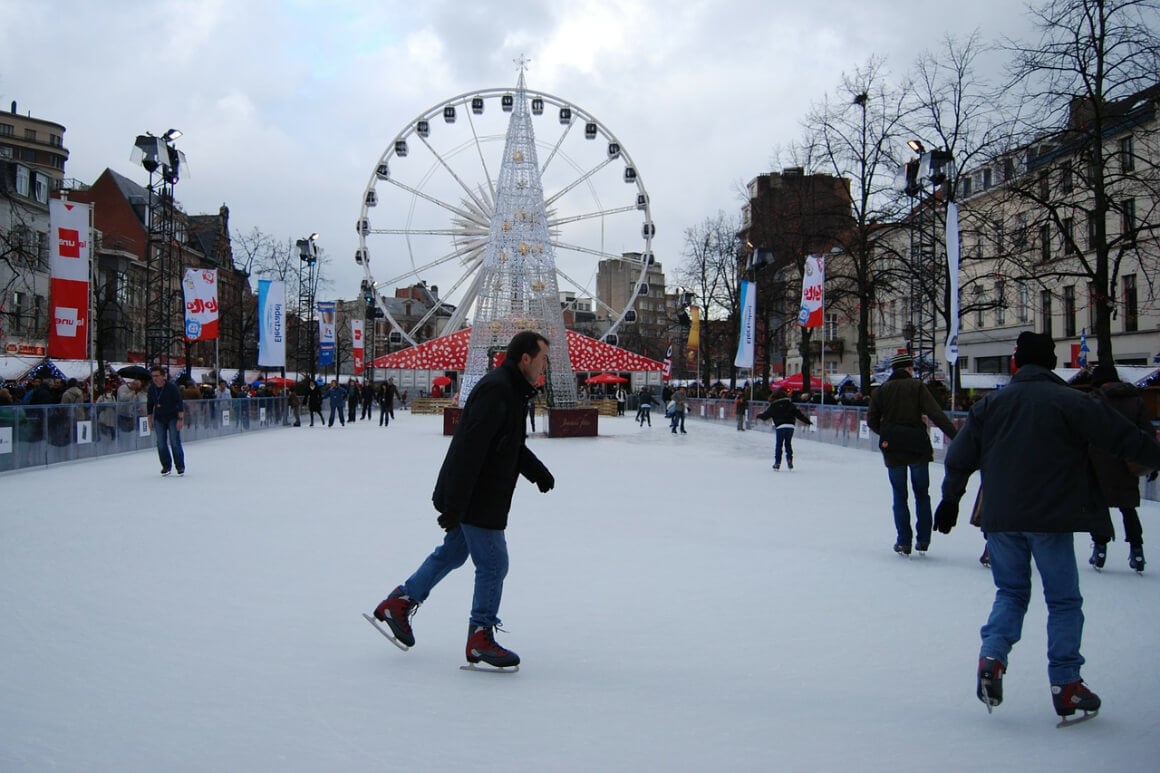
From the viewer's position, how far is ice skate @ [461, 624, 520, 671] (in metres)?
4.62

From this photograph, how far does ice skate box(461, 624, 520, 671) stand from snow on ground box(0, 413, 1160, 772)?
0.35ft

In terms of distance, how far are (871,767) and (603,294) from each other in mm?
120987

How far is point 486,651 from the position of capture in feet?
15.1

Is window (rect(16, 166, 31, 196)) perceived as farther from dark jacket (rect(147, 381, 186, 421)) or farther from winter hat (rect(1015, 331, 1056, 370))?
winter hat (rect(1015, 331, 1056, 370))

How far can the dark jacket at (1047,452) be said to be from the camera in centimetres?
394

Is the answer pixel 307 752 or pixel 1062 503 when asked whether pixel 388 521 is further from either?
pixel 1062 503

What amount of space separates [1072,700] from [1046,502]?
82 cm

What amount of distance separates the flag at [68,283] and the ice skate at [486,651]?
14.4 metres

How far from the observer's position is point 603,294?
4872 inches

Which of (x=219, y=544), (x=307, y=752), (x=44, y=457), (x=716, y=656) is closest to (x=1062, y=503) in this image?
(x=716, y=656)

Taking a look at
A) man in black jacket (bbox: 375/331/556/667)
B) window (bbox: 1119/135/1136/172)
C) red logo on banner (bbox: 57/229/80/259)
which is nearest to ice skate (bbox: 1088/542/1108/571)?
man in black jacket (bbox: 375/331/556/667)

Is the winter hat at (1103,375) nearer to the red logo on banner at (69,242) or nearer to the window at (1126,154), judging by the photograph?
the window at (1126,154)

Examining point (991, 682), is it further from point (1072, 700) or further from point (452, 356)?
point (452, 356)

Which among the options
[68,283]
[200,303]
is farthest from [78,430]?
[200,303]
